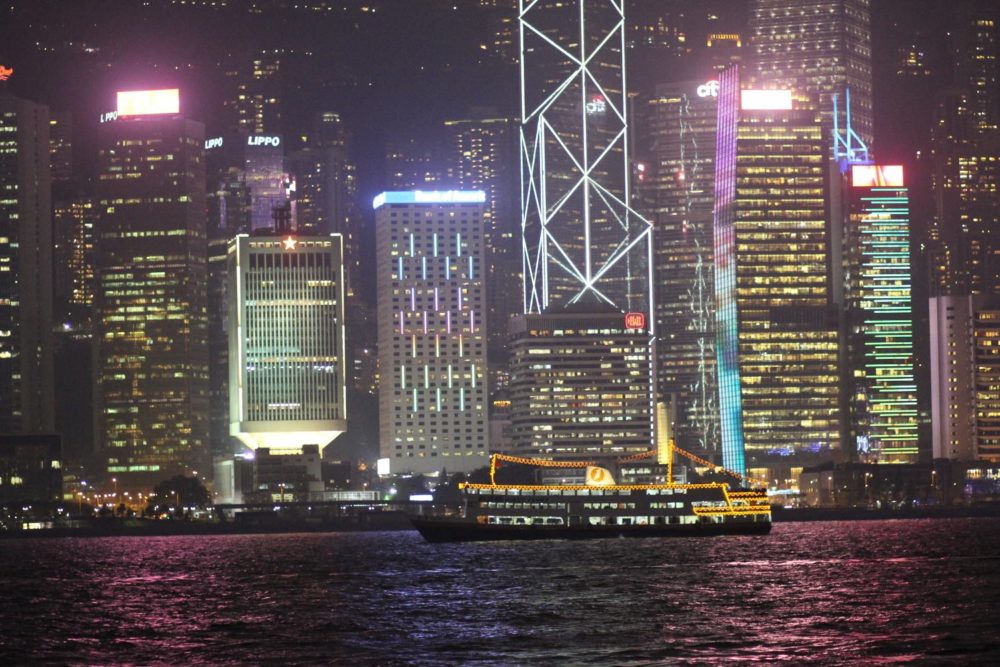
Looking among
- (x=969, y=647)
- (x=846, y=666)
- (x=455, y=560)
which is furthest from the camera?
(x=455, y=560)

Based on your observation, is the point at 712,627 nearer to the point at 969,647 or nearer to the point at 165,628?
the point at 969,647

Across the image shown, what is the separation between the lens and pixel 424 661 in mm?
100625

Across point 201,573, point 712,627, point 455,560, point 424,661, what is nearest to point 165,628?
point 424,661

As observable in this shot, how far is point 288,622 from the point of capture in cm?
12288

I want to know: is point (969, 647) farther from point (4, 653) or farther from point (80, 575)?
point (80, 575)

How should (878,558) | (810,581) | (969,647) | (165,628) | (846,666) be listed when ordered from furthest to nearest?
(878,558)
(810,581)
(165,628)
(969,647)
(846,666)

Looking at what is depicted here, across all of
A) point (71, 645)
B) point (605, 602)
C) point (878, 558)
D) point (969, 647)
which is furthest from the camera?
point (878, 558)

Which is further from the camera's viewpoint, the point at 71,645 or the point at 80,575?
the point at 80,575

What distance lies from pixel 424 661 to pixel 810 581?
189ft

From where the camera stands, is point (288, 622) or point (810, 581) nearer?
point (288, 622)

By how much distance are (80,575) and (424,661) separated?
93.6 m

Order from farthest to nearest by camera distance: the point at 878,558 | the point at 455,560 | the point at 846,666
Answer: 1. the point at 455,560
2. the point at 878,558
3. the point at 846,666

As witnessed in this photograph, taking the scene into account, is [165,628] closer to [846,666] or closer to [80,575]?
[846,666]

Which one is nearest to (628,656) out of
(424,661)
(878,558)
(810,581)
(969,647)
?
(424,661)
